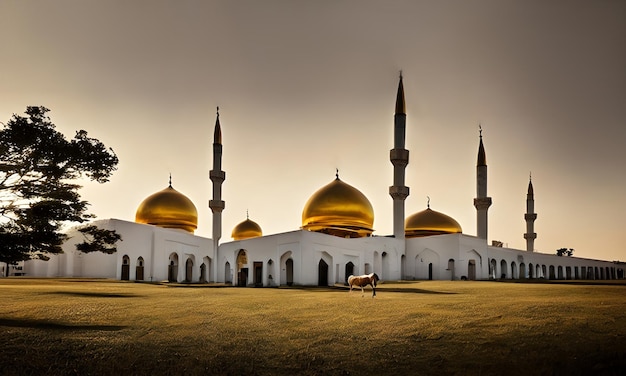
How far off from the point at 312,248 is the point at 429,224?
2348 cm

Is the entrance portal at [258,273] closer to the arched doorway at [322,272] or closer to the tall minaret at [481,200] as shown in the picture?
the arched doorway at [322,272]

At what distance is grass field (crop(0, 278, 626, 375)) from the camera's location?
44.0ft

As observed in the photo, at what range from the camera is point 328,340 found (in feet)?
50.0

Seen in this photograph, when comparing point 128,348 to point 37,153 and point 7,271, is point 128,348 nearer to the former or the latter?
point 37,153

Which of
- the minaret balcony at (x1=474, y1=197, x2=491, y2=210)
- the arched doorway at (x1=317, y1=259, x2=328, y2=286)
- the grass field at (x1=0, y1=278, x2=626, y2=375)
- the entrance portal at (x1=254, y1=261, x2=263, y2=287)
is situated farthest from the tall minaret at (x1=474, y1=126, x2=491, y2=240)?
the grass field at (x1=0, y1=278, x2=626, y2=375)

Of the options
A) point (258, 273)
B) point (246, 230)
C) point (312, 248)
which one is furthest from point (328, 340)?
point (246, 230)

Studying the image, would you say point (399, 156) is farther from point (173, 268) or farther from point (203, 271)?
point (203, 271)

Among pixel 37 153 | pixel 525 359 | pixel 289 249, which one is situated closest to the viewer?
pixel 525 359

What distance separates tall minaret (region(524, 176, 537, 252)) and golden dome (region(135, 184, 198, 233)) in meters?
44.4

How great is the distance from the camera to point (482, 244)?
182ft

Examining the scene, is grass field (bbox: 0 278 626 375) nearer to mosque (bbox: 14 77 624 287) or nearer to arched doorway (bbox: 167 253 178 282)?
mosque (bbox: 14 77 624 287)

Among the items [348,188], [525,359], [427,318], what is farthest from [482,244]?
[525,359]

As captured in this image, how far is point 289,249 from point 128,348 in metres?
26.8

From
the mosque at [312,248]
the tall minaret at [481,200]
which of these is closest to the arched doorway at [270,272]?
the mosque at [312,248]
